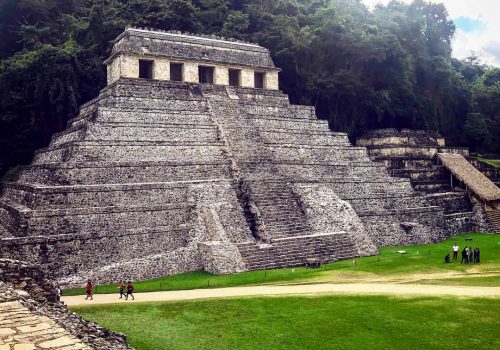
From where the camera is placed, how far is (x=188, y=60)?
30969mm

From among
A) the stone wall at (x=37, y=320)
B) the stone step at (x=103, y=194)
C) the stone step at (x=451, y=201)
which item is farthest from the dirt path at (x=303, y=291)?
the stone step at (x=451, y=201)

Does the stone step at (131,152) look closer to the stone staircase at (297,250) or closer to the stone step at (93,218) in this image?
the stone step at (93,218)

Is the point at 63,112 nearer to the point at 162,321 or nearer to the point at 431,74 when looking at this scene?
the point at 162,321

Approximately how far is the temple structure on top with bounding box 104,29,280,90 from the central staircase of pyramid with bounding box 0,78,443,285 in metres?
1.02

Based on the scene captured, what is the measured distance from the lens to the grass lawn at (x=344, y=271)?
62.3 feet

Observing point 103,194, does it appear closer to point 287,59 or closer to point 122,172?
point 122,172

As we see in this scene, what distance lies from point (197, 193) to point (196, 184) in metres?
0.54

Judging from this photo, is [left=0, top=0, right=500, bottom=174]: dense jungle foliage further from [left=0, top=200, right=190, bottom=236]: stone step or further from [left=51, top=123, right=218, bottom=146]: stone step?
[left=0, top=200, right=190, bottom=236]: stone step

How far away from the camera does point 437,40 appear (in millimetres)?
52656

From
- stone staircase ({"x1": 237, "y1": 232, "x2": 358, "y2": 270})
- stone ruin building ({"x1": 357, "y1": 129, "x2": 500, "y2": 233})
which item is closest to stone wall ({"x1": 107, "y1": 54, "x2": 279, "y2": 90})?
stone ruin building ({"x1": 357, "y1": 129, "x2": 500, "y2": 233})

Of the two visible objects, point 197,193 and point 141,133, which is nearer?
point 197,193

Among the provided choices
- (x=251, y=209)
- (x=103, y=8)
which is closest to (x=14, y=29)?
(x=103, y=8)

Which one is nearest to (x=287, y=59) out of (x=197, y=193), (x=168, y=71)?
(x=168, y=71)

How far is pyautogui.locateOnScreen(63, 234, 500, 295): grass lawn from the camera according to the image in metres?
19.0
